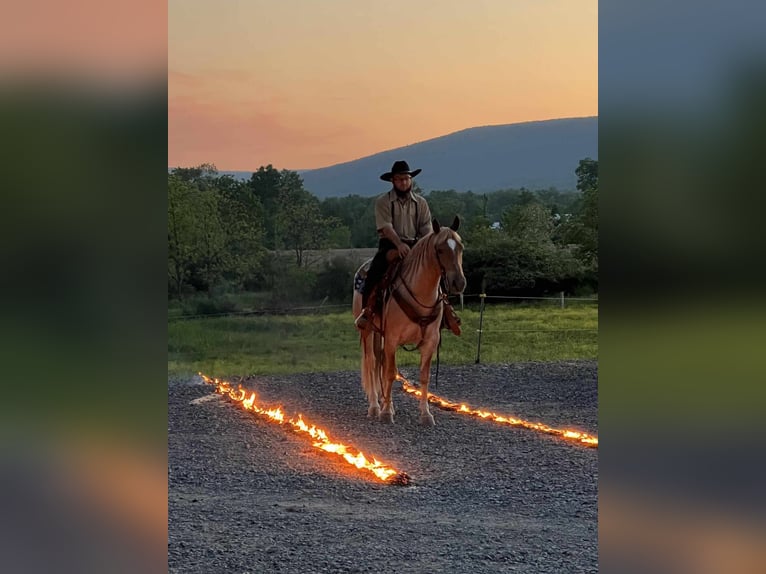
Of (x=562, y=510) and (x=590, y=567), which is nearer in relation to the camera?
(x=590, y=567)

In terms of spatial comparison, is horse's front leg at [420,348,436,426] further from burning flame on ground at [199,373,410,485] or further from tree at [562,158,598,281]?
tree at [562,158,598,281]

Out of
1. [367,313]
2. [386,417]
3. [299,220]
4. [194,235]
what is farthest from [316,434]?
[299,220]

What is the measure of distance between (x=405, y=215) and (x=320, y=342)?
6.34 metres

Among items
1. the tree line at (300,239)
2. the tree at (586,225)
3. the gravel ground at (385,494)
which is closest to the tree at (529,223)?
the tree line at (300,239)

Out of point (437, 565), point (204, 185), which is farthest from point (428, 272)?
point (204, 185)

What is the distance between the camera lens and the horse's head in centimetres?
573

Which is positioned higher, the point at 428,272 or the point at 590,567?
the point at 428,272

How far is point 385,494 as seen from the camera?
15.2ft
